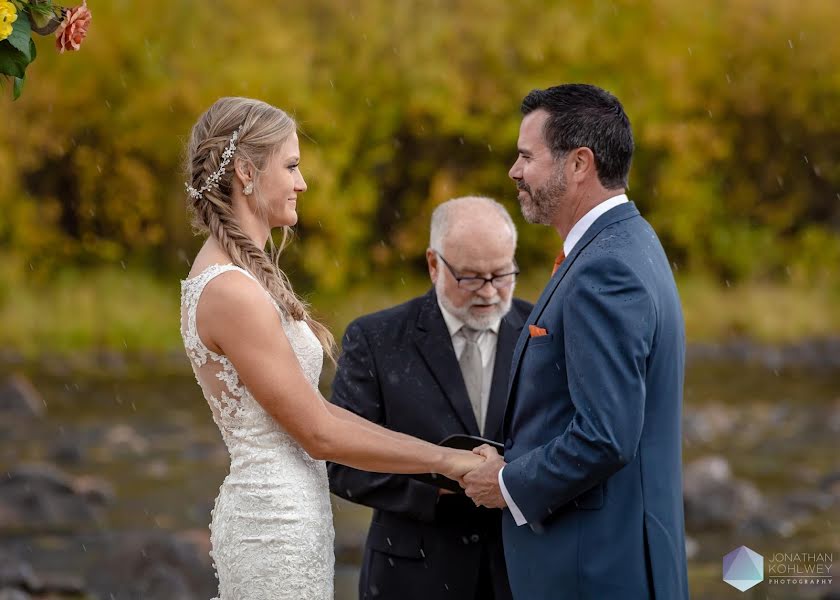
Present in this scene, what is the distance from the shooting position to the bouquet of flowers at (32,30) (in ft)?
10.3

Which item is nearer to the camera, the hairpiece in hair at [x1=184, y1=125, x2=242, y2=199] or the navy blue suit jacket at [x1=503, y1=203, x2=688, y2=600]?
the navy blue suit jacket at [x1=503, y1=203, x2=688, y2=600]

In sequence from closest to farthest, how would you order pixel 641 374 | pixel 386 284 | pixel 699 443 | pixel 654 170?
pixel 641 374
pixel 699 443
pixel 386 284
pixel 654 170

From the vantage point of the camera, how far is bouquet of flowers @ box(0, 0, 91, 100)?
3.15m

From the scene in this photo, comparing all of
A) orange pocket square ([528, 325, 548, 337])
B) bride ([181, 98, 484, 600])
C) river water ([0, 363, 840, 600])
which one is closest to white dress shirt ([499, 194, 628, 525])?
orange pocket square ([528, 325, 548, 337])

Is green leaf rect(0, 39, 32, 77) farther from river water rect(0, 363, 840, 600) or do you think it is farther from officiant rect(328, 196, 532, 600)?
river water rect(0, 363, 840, 600)

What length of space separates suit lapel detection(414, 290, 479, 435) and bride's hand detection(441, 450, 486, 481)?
1.21ft

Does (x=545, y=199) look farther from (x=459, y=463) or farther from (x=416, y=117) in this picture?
(x=416, y=117)

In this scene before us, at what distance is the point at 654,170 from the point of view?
25188 millimetres

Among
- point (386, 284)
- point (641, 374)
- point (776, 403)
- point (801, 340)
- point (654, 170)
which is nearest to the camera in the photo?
point (641, 374)

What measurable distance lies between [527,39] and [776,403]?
1149 centimetres

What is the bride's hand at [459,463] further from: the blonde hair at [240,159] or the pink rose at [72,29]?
the pink rose at [72,29]

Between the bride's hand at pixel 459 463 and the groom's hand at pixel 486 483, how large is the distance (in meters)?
0.02

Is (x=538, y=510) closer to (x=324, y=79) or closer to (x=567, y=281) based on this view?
(x=567, y=281)

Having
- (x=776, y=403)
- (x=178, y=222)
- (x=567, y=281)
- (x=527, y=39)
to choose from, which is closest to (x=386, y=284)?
(x=178, y=222)
